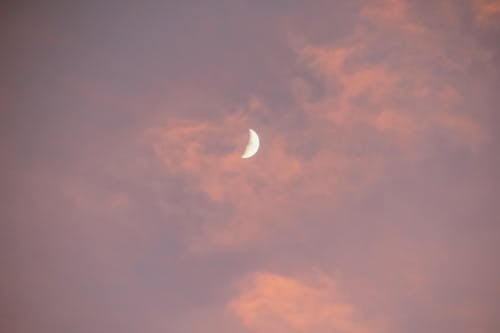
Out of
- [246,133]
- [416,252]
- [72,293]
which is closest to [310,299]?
[416,252]

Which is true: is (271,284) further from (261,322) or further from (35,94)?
(35,94)

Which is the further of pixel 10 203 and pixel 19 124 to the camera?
pixel 10 203

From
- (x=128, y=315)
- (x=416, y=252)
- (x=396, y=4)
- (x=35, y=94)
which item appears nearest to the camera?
(x=396, y=4)

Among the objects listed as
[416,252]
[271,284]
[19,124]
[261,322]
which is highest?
[19,124]

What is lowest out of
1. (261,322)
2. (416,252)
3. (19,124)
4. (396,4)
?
(261,322)

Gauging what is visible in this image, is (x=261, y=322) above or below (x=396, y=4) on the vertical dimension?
below

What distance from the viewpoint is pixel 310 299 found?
39.6 ft

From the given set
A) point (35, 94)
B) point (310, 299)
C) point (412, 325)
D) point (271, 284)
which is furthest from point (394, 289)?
point (35, 94)

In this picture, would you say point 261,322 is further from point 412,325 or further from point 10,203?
point 10,203

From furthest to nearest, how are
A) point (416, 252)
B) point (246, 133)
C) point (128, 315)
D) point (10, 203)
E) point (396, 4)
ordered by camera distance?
1. point (128, 315)
2. point (416, 252)
3. point (10, 203)
4. point (246, 133)
5. point (396, 4)

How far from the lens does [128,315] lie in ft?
43.0

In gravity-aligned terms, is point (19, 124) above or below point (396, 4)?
below

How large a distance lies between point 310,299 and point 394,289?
3482 millimetres

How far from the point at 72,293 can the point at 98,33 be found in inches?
406
